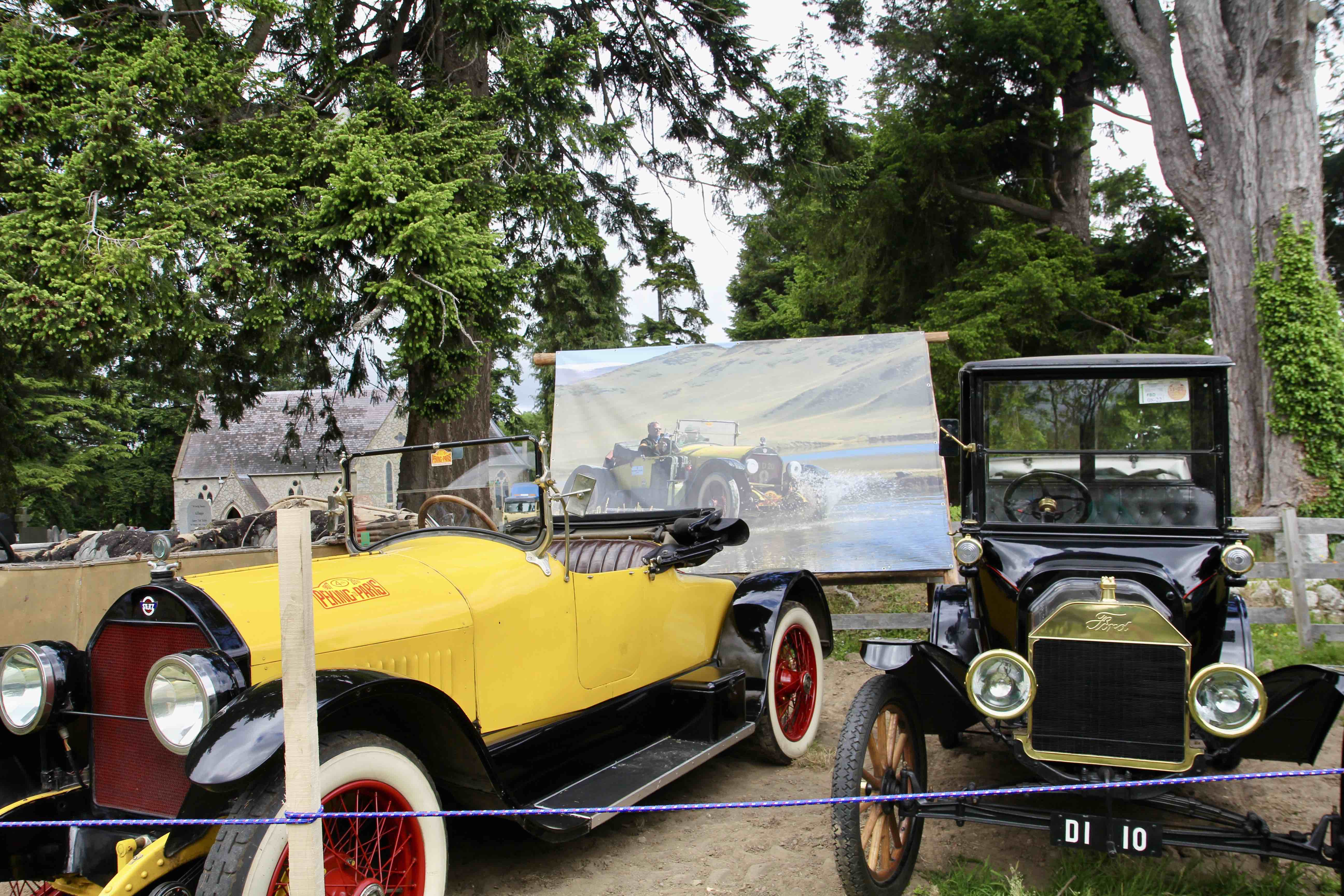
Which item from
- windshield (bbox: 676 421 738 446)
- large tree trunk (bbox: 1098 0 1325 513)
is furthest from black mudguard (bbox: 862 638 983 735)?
large tree trunk (bbox: 1098 0 1325 513)

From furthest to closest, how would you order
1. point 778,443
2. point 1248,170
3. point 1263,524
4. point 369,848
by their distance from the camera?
point 1248,170
point 778,443
point 1263,524
point 369,848

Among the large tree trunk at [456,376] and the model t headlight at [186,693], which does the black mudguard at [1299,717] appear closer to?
the model t headlight at [186,693]

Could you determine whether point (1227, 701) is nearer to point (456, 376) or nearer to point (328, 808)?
point (328, 808)

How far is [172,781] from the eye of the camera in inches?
103

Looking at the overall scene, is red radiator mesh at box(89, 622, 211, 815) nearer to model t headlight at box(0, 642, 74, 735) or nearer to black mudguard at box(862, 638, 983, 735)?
model t headlight at box(0, 642, 74, 735)

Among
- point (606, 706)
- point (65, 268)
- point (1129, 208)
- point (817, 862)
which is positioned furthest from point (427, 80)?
point (1129, 208)

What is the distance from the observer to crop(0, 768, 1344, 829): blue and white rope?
2227 mm

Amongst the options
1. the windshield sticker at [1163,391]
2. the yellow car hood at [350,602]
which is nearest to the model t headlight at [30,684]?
the yellow car hood at [350,602]

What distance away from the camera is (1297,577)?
22.2ft

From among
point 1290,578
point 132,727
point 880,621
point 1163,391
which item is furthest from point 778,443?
point 132,727

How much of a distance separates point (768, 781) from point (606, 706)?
1281 millimetres

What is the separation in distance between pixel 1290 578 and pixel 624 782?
6079 mm

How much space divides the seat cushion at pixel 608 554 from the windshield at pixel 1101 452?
69.8 inches

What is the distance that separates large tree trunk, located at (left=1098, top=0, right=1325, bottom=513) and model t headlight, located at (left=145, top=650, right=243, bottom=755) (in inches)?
473
